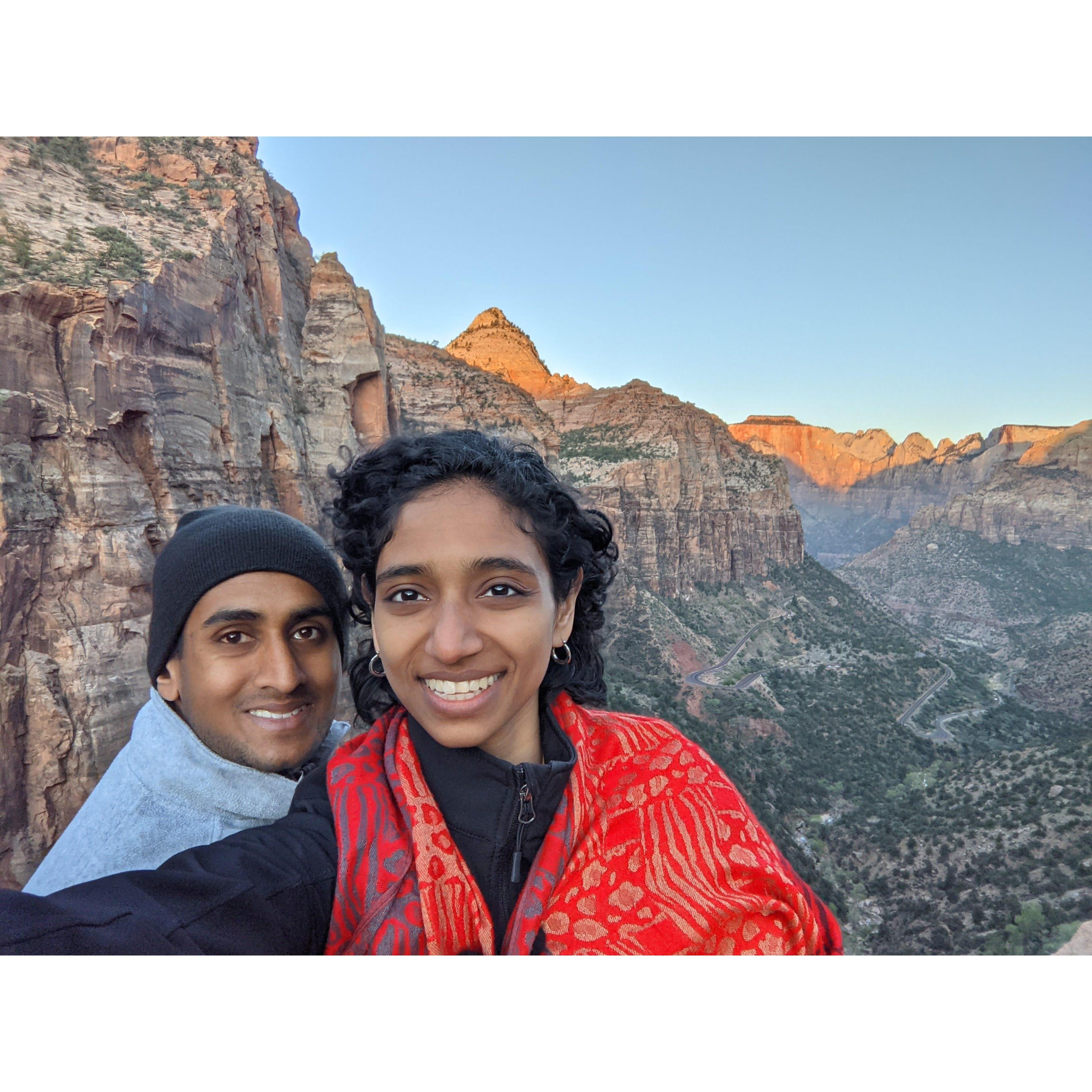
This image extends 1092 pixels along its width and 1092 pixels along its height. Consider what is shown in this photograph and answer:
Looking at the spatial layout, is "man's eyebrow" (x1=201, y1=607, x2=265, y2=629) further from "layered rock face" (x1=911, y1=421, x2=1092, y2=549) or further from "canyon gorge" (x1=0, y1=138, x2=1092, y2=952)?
"layered rock face" (x1=911, y1=421, x2=1092, y2=549)

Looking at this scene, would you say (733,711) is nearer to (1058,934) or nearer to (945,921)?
(945,921)

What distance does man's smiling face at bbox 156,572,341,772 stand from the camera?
5.43 feet

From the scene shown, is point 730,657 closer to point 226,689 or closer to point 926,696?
point 926,696

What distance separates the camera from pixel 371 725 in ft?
5.93

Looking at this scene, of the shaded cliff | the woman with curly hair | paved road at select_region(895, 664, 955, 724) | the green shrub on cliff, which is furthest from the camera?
the shaded cliff

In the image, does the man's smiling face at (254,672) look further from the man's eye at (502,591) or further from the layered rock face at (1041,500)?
the layered rock face at (1041,500)

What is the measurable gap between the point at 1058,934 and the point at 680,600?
26641 mm

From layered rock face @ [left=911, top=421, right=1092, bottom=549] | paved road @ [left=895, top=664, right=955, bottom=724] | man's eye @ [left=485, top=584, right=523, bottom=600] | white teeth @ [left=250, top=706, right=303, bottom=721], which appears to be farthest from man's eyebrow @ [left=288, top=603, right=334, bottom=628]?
layered rock face @ [left=911, top=421, right=1092, bottom=549]

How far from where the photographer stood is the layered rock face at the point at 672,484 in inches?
1517

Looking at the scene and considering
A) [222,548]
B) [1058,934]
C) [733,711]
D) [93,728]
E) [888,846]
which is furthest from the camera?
[733,711]

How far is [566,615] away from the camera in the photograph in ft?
5.23

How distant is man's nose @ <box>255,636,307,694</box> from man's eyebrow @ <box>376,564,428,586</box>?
22.1 inches

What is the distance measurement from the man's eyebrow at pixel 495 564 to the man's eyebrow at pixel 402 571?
0.34ft


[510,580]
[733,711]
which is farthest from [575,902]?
[733,711]
